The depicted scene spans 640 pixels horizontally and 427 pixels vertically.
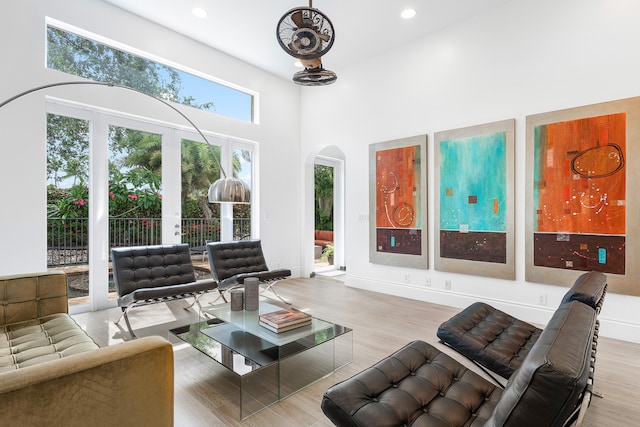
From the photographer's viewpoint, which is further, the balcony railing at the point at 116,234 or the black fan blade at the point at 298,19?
the balcony railing at the point at 116,234

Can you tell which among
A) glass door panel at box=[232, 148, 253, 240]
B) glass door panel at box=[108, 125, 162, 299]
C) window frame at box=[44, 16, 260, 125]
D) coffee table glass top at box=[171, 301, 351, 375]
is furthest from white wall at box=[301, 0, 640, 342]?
glass door panel at box=[108, 125, 162, 299]

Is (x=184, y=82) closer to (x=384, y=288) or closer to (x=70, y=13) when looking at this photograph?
(x=70, y=13)

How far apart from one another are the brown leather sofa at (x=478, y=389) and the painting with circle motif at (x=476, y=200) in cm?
249

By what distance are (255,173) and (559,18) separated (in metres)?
4.59

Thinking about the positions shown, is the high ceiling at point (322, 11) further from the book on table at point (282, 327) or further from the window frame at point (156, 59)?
the book on table at point (282, 327)

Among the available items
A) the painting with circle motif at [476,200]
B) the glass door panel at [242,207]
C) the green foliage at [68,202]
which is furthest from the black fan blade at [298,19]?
the glass door panel at [242,207]

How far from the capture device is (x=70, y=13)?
3826 millimetres

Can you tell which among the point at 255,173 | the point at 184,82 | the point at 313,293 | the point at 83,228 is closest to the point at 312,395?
the point at 313,293

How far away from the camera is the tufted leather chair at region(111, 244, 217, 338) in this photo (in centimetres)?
337

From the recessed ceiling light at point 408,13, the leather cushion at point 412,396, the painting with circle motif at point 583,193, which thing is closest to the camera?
A: the leather cushion at point 412,396

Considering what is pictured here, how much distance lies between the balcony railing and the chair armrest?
3.50m

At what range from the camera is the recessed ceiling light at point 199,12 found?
4.12 metres

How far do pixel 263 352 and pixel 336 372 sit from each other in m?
0.60

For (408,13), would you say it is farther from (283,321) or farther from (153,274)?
(153,274)
